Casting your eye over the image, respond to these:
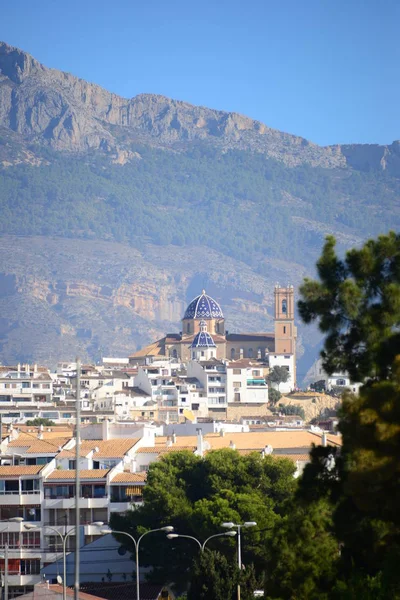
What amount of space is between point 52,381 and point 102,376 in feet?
45.9

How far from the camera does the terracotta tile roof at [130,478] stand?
7231 cm

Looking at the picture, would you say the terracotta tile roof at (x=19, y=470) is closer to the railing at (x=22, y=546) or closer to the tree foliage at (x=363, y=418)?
the railing at (x=22, y=546)

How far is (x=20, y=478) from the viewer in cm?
7338

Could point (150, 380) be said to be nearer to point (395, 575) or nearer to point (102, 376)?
point (102, 376)

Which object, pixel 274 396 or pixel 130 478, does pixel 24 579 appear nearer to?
pixel 130 478

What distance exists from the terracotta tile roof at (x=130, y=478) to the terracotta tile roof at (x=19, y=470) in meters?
3.70

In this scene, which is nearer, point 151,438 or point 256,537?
point 256,537

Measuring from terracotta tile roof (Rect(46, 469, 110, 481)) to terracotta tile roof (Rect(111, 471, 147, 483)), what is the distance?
0.61 meters

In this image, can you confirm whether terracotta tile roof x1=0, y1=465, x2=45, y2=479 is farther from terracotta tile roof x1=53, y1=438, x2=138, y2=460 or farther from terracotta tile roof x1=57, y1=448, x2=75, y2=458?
terracotta tile roof x1=53, y1=438, x2=138, y2=460

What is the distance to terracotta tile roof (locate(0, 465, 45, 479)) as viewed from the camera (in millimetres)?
73688

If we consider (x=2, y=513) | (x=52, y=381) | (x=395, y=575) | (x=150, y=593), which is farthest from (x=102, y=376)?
(x=395, y=575)

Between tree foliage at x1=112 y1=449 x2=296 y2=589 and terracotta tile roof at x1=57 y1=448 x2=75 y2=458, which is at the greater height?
terracotta tile roof at x1=57 y1=448 x2=75 y2=458

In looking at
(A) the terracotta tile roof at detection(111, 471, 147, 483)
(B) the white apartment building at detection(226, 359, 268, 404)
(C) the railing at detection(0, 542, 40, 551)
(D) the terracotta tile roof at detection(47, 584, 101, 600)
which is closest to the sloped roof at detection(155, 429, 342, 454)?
(A) the terracotta tile roof at detection(111, 471, 147, 483)

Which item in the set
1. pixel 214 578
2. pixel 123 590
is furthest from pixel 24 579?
pixel 214 578
